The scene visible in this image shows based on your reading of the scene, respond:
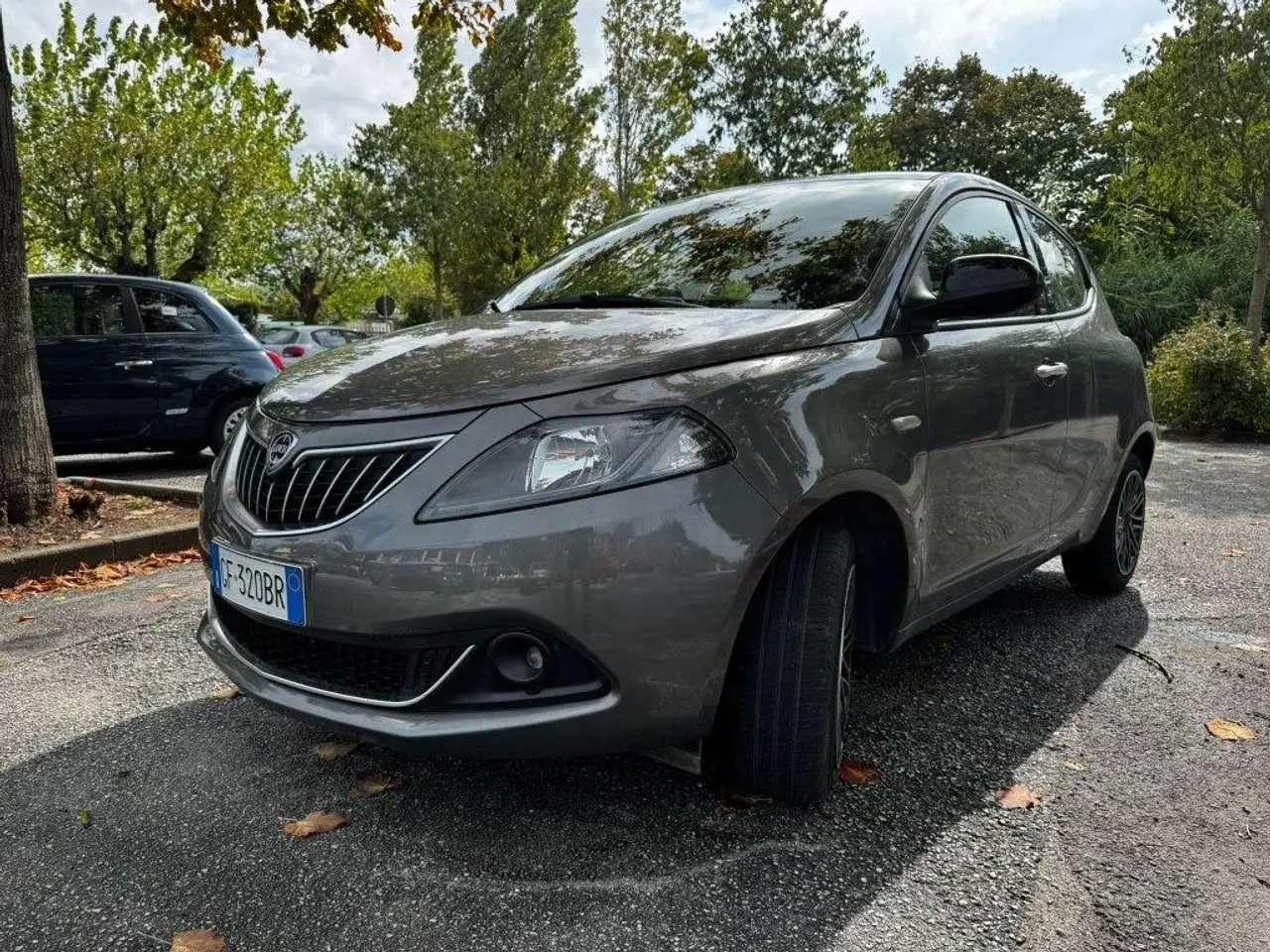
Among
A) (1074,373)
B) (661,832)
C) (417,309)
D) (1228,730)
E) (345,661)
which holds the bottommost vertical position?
(1228,730)

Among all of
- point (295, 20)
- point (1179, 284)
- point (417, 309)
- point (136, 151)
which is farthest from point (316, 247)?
point (295, 20)

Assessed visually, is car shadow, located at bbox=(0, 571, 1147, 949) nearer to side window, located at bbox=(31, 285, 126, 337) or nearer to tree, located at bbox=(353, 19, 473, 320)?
side window, located at bbox=(31, 285, 126, 337)

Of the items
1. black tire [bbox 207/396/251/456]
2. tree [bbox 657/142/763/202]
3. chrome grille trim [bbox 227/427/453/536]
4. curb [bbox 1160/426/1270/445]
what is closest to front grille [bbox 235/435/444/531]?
chrome grille trim [bbox 227/427/453/536]

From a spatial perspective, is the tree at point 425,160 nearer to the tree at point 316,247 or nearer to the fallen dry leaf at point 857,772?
the tree at point 316,247

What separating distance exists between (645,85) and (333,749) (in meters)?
25.8

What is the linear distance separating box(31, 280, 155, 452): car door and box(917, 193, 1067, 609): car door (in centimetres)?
660

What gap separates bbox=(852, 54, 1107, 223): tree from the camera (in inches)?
1318

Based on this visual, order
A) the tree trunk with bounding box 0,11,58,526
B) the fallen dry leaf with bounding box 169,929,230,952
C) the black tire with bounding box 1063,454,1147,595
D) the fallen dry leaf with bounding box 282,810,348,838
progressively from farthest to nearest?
the tree trunk with bounding box 0,11,58,526
the black tire with bounding box 1063,454,1147,595
the fallen dry leaf with bounding box 282,810,348,838
the fallen dry leaf with bounding box 169,929,230,952

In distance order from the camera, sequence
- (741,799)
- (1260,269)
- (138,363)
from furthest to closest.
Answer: (1260,269) → (138,363) → (741,799)

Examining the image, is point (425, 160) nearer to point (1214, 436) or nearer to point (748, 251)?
point (1214, 436)

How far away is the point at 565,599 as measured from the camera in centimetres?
177

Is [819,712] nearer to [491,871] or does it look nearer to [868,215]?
[491,871]

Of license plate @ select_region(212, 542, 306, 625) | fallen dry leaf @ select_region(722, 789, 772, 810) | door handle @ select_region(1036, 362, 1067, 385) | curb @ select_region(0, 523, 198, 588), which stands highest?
door handle @ select_region(1036, 362, 1067, 385)

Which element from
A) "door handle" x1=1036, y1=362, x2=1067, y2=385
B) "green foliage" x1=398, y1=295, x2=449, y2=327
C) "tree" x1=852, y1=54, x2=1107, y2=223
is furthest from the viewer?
"green foliage" x1=398, y1=295, x2=449, y2=327
